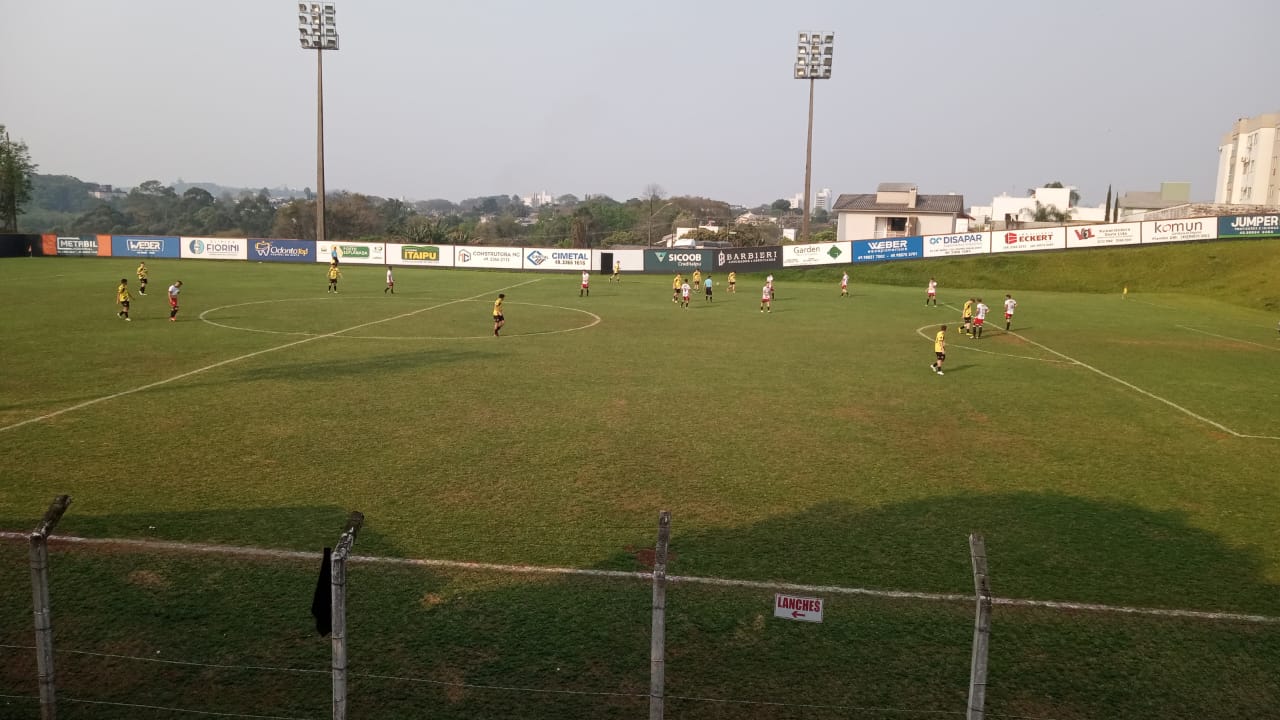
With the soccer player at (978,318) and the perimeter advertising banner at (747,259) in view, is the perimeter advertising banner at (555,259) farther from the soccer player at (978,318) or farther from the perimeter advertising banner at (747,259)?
the soccer player at (978,318)

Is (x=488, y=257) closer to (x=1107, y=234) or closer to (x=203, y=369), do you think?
(x=203, y=369)

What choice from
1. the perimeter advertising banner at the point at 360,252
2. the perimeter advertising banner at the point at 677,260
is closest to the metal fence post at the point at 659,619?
the perimeter advertising banner at the point at 677,260

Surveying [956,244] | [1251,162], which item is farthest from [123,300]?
[1251,162]

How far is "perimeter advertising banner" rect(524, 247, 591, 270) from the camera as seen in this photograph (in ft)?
220

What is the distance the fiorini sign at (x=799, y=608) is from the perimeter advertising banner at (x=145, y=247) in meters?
76.2

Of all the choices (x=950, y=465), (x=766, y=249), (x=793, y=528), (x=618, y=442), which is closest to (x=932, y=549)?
(x=793, y=528)

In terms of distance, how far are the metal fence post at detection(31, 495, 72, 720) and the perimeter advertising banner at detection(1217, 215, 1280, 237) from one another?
252 feet

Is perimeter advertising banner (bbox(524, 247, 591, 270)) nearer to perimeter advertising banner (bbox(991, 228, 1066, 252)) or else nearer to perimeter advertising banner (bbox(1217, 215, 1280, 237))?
perimeter advertising banner (bbox(991, 228, 1066, 252))

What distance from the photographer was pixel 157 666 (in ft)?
26.2

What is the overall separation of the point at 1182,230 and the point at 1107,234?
5.49 meters

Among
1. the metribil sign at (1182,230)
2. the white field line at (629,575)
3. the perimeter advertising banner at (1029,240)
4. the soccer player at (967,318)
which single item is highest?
the metribil sign at (1182,230)

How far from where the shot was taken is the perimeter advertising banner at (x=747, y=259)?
66438mm

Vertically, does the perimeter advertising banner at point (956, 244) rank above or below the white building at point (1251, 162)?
below

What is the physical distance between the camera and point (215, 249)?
7050 centimetres
